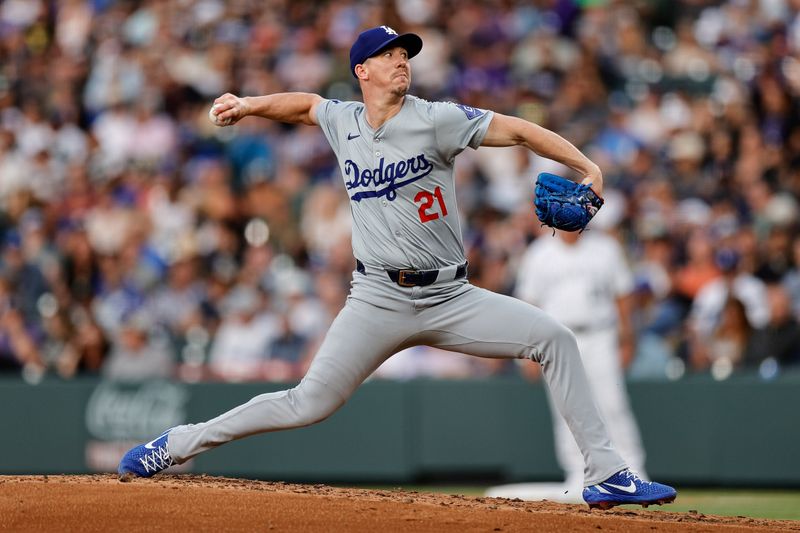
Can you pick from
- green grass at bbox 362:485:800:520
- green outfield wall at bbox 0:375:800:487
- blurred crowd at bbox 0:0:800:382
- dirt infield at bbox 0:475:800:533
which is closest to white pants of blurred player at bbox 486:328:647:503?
green grass at bbox 362:485:800:520

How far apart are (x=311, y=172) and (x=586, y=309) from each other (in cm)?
492

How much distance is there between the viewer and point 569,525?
6.05m

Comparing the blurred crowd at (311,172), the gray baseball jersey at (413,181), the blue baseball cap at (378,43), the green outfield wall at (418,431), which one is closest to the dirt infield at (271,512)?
the gray baseball jersey at (413,181)

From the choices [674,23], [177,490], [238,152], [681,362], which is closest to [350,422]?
[681,362]

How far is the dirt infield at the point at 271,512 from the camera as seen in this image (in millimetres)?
5891

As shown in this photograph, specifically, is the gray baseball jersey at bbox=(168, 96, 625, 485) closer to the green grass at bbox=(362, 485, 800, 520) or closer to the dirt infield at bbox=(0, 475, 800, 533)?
the dirt infield at bbox=(0, 475, 800, 533)

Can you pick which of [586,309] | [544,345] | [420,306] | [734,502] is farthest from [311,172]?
[544,345]

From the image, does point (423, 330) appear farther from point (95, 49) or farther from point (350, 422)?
point (95, 49)

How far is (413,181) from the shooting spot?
605 cm

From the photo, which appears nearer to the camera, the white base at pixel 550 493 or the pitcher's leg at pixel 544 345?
the pitcher's leg at pixel 544 345

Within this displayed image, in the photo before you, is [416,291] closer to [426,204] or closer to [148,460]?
[426,204]

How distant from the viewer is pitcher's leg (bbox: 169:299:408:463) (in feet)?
19.9

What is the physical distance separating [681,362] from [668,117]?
3.19 meters

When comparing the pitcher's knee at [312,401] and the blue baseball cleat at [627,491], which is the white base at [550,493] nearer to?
the blue baseball cleat at [627,491]
